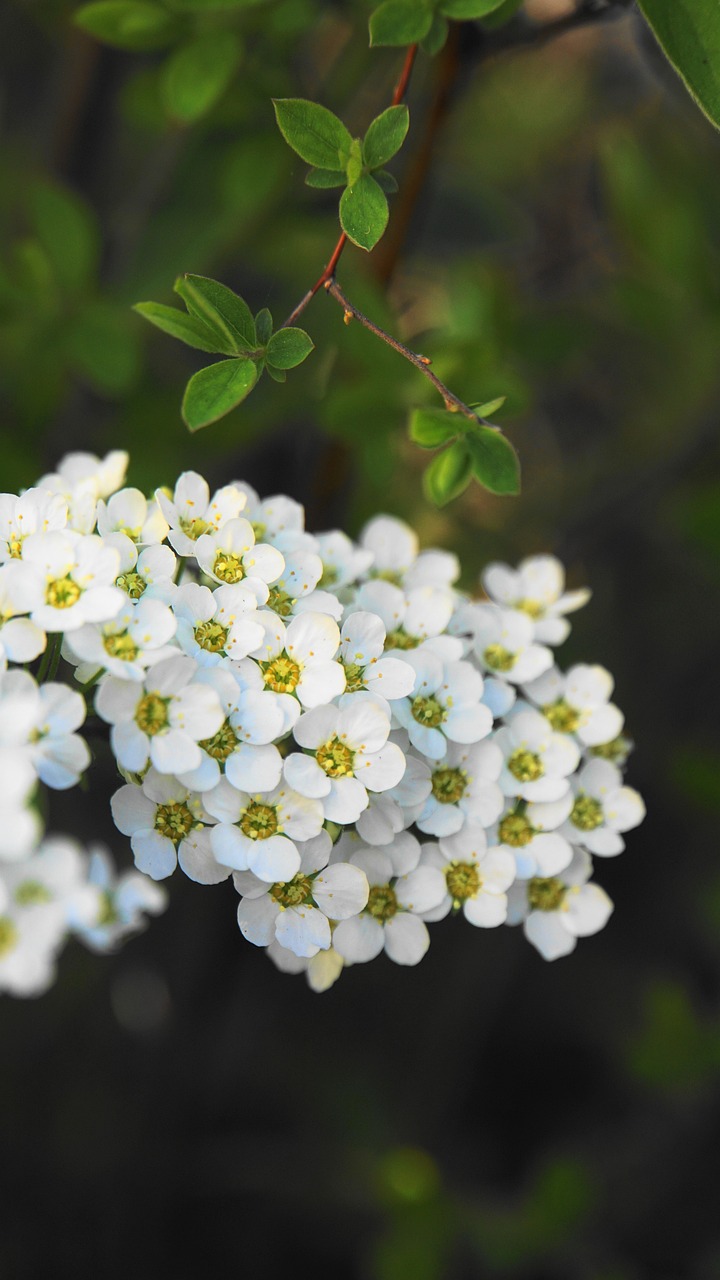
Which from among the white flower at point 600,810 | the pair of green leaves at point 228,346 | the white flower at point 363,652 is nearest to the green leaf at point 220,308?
the pair of green leaves at point 228,346

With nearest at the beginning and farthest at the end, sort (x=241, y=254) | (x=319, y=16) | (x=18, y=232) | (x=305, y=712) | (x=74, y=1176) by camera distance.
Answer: (x=305, y=712) < (x=319, y=16) < (x=241, y=254) < (x=74, y=1176) < (x=18, y=232)

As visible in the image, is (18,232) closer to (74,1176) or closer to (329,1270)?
(74,1176)

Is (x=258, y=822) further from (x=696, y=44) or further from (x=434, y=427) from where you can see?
(x=696, y=44)

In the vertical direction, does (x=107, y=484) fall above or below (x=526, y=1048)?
above

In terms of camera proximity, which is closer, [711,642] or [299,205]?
[299,205]

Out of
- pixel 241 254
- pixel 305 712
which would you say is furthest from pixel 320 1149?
pixel 241 254

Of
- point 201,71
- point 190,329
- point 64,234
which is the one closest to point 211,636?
point 190,329
